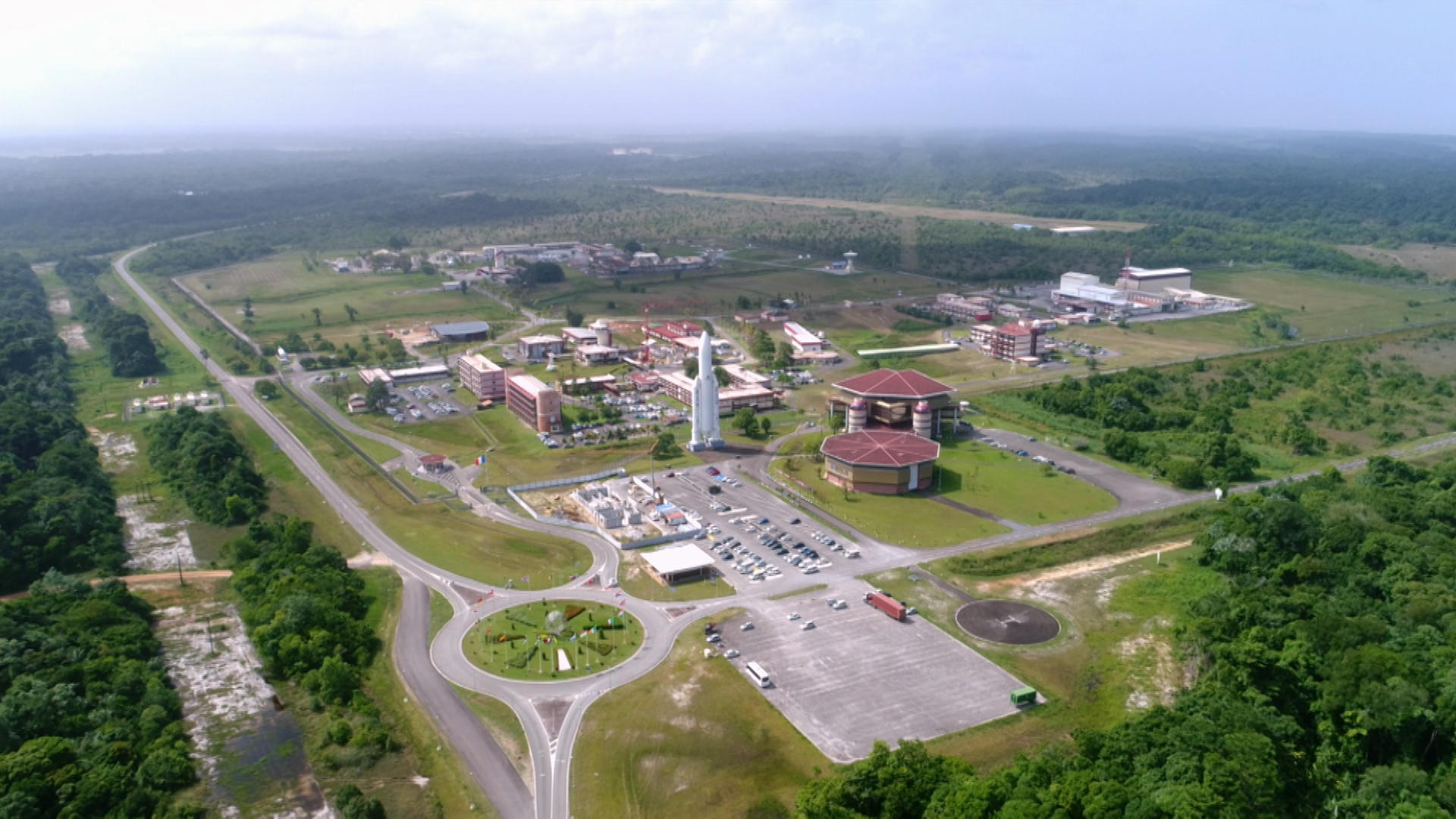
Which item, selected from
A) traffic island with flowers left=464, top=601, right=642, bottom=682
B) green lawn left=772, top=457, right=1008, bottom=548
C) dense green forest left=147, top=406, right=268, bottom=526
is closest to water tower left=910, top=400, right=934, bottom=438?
green lawn left=772, top=457, right=1008, bottom=548

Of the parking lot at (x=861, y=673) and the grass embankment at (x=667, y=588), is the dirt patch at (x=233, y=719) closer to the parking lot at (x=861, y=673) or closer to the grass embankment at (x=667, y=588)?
the grass embankment at (x=667, y=588)

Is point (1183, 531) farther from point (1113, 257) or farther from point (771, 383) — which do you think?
point (1113, 257)

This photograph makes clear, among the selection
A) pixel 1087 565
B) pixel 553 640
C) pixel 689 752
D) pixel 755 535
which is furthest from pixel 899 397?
pixel 689 752

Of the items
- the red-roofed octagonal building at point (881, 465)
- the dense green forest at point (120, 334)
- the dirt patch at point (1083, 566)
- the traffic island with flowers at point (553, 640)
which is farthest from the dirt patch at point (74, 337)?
the dirt patch at point (1083, 566)

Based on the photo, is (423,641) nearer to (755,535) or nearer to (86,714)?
(86,714)

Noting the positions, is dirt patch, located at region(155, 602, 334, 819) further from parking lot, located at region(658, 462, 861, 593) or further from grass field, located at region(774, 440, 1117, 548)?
grass field, located at region(774, 440, 1117, 548)
